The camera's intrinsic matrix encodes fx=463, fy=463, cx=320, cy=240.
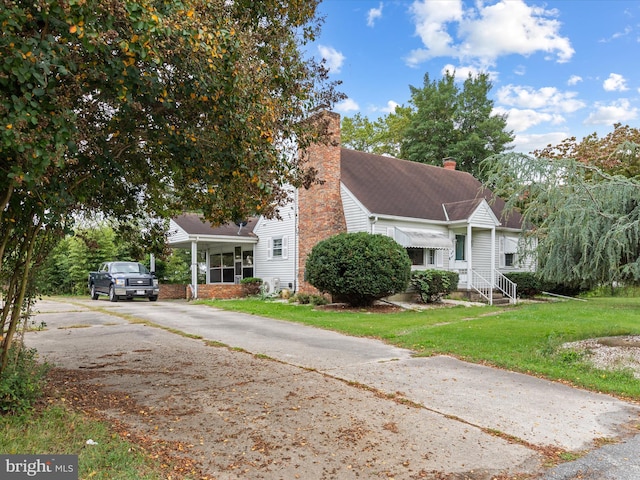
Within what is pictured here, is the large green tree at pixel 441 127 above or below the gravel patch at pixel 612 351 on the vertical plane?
above

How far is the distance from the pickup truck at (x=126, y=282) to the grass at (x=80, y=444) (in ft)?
57.5

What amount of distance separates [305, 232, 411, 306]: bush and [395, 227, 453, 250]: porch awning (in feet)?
8.16

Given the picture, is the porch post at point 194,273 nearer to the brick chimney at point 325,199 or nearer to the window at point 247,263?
the window at point 247,263

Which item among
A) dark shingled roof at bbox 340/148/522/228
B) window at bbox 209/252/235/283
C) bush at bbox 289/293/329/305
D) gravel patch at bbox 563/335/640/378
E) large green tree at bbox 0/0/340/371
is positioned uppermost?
dark shingled roof at bbox 340/148/522/228

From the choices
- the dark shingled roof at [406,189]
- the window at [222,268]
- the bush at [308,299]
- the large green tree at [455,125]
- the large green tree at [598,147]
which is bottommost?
the bush at [308,299]

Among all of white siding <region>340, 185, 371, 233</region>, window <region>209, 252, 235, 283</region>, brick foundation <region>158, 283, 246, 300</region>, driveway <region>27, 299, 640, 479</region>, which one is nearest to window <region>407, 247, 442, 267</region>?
white siding <region>340, 185, 371, 233</region>

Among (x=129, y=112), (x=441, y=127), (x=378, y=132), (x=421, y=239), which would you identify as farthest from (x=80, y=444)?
(x=378, y=132)

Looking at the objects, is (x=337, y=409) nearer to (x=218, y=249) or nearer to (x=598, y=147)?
(x=218, y=249)

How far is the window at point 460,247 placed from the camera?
21.8 meters

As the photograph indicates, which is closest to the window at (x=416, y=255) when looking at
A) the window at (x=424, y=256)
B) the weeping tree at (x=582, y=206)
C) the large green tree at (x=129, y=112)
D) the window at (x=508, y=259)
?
the window at (x=424, y=256)

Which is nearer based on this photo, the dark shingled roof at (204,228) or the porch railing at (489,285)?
the porch railing at (489,285)

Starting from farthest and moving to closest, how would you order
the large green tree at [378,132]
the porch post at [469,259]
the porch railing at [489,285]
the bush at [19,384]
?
the large green tree at [378,132] → the porch railing at [489,285] → the porch post at [469,259] → the bush at [19,384]

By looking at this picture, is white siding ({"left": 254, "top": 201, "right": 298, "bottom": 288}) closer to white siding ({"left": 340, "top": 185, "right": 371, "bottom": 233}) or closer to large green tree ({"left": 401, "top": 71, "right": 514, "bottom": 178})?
white siding ({"left": 340, "top": 185, "right": 371, "bottom": 233})

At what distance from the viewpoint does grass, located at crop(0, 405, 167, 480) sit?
351cm
